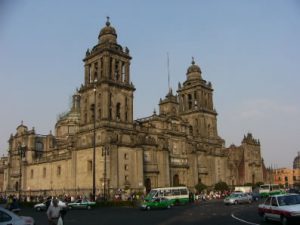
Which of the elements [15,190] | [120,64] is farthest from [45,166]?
[120,64]

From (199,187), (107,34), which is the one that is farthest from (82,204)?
(199,187)

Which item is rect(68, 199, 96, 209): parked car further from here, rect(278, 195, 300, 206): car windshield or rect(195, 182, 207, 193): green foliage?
rect(195, 182, 207, 193): green foliage

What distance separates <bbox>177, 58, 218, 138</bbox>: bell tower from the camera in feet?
265

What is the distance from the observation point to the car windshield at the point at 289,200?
1900 centimetres

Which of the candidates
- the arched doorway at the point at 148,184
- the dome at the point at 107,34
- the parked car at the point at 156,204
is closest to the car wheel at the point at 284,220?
the parked car at the point at 156,204

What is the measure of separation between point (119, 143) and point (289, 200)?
4022cm

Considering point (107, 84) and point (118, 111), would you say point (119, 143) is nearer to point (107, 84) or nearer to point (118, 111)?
point (118, 111)

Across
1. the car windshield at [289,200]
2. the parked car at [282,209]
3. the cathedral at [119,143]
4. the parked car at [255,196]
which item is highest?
the cathedral at [119,143]

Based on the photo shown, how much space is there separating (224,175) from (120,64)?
35157mm

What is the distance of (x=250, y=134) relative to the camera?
99062 millimetres

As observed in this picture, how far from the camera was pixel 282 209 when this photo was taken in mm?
18203

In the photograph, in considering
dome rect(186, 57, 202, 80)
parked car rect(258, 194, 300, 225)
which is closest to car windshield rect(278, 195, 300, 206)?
parked car rect(258, 194, 300, 225)

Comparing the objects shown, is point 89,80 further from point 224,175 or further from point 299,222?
point 299,222

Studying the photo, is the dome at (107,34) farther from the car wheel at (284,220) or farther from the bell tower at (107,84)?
the car wheel at (284,220)
